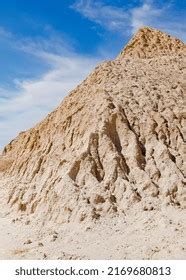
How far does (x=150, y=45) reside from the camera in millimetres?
45594

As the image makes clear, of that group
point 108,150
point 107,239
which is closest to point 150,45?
point 108,150

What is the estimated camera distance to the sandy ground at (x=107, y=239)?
21922mm

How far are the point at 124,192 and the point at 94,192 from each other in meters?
1.41

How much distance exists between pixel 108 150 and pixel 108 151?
7 centimetres

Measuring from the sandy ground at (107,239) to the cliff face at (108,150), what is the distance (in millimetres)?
850

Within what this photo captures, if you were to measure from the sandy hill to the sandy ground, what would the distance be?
73 centimetres

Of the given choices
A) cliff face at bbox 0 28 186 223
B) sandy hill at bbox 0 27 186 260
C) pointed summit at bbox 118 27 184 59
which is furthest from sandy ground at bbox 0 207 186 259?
pointed summit at bbox 118 27 184 59

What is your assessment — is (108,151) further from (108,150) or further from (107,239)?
(107,239)

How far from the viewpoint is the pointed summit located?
4394 centimetres

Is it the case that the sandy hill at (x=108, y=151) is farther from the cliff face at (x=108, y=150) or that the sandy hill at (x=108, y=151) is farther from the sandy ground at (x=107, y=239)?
the sandy ground at (x=107, y=239)

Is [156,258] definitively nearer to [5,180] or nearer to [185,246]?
[185,246]

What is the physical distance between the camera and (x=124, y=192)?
2684cm

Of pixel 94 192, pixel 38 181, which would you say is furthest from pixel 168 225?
pixel 38 181

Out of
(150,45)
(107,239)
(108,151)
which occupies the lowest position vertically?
(107,239)
